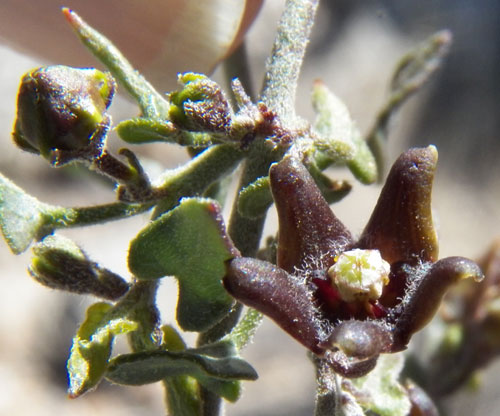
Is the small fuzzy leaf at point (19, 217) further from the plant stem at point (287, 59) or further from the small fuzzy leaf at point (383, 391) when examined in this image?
the small fuzzy leaf at point (383, 391)

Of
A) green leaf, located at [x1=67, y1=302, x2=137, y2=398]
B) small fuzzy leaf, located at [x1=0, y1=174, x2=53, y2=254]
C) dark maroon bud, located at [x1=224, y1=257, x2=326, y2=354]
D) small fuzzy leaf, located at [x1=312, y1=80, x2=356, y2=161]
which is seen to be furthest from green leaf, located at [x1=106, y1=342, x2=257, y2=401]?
small fuzzy leaf, located at [x1=312, y1=80, x2=356, y2=161]

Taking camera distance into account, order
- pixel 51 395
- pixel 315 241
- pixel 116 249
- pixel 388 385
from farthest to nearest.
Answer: pixel 116 249
pixel 51 395
pixel 388 385
pixel 315 241

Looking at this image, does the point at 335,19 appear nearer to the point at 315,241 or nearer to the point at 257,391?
the point at 257,391

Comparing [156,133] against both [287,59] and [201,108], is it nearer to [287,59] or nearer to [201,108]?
[201,108]

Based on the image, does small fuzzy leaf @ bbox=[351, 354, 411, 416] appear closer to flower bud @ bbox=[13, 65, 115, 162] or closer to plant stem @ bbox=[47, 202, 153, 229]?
plant stem @ bbox=[47, 202, 153, 229]

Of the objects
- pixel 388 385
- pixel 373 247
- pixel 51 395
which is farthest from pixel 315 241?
pixel 51 395

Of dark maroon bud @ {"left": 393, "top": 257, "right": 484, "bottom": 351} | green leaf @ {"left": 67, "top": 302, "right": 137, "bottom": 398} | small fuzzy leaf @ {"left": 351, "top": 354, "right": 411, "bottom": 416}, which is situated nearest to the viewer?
dark maroon bud @ {"left": 393, "top": 257, "right": 484, "bottom": 351}

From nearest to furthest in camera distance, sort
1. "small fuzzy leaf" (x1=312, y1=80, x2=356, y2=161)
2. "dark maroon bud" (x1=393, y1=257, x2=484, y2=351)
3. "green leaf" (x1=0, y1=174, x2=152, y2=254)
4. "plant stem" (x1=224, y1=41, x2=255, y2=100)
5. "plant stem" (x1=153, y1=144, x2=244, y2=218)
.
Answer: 1. "dark maroon bud" (x1=393, y1=257, x2=484, y2=351)
2. "green leaf" (x1=0, y1=174, x2=152, y2=254)
3. "plant stem" (x1=153, y1=144, x2=244, y2=218)
4. "small fuzzy leaf" (x1=312, y1=80, x2=356, y2=161)
5. "plant stem" (x1=224, y1=41, x2=255, y2=100)
